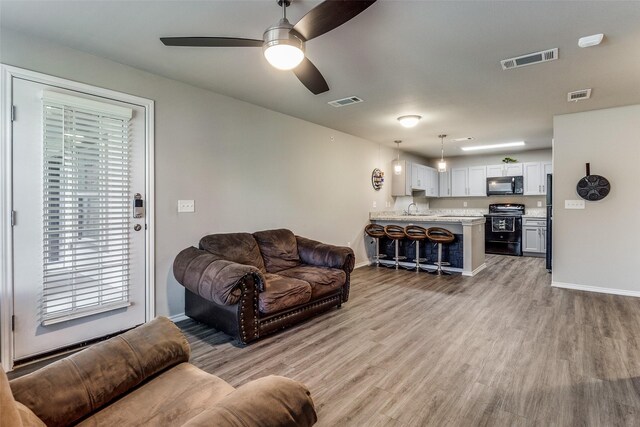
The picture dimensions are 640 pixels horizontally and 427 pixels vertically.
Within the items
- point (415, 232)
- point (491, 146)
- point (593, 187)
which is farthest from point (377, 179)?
point (593, 187)

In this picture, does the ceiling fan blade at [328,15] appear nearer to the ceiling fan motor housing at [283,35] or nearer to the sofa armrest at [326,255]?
the ceiling fan motor housing at [283,35]

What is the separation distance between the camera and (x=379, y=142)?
664cm

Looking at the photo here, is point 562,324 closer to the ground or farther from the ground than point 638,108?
closer to the ground

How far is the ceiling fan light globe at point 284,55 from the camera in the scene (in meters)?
1.85

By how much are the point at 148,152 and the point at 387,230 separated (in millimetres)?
4216

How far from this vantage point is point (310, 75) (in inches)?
91.7

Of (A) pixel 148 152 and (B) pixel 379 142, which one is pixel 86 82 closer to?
(A) pixel 148 152

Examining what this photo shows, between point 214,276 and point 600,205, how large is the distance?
5240mm

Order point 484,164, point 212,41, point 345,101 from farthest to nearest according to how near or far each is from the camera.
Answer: point 484,164
point 345,101
point 212,41

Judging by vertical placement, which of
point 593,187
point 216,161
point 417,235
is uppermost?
point 216,161

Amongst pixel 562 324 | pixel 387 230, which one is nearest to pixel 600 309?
pixel 562 324

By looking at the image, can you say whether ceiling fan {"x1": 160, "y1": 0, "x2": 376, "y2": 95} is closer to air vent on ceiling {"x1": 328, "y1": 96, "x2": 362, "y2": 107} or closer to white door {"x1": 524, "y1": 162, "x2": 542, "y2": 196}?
air vent on ceiling {"x1": 328, "y1": 96, "x2": 362, "y2": 107}

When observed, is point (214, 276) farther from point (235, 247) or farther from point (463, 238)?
point (463, 238)

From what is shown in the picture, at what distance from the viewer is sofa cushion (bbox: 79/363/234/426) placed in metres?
1.15
